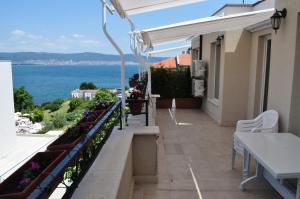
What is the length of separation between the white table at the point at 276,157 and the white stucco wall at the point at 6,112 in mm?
9177

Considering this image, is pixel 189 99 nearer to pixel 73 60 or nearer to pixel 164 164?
pixel 164 164

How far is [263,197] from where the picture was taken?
3555mm

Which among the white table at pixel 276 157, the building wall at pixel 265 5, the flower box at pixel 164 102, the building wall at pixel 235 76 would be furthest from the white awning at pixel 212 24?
the flower box at pixel 164 102

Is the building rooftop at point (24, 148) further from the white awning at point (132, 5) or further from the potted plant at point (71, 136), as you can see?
the potted plant at point (71, 136)

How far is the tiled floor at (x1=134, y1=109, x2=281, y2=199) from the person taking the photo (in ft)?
11.8

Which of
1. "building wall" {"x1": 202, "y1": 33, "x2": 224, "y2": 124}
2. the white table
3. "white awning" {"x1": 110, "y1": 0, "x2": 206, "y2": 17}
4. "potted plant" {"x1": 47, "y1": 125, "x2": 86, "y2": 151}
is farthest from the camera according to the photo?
"building wall" {"x1": 202, "y1": 33, "x2": 224, "y2": 124}

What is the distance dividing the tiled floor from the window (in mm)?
1780

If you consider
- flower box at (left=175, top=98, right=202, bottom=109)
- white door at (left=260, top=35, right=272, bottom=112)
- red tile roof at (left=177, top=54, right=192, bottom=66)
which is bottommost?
flower box at (left=175, top=98, right=202, bottom=109)

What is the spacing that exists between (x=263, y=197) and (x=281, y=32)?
2.60 meters

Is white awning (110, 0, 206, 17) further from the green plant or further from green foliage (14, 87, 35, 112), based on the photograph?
green foliage (14, 87, 35, 112)

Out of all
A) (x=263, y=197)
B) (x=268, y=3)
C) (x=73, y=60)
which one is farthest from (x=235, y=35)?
(x=73, y=60)

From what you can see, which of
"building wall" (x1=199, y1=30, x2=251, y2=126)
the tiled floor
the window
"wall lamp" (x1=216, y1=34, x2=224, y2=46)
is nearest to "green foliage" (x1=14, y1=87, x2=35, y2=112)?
the window

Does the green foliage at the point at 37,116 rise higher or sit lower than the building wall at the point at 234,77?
lower

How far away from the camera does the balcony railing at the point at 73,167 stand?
1.33m
